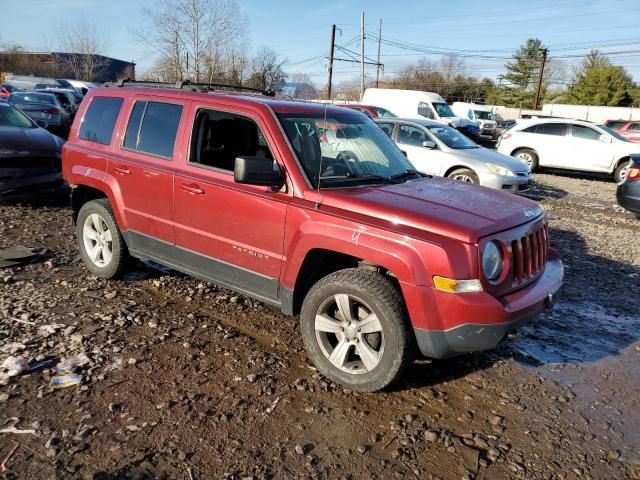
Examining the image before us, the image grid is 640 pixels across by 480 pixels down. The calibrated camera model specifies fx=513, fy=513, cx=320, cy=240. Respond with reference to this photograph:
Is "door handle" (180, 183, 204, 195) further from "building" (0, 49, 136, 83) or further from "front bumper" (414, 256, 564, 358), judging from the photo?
"building" (0, 49, 136, 83)

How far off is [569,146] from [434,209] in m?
13.9

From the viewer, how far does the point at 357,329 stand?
3430 millimetres

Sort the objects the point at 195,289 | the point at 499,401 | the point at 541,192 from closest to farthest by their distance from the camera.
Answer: the point at 499,401
the point at 195,289
the point at 541,192

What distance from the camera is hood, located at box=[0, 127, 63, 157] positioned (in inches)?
304

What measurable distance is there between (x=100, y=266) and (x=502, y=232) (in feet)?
Answer: 12.9

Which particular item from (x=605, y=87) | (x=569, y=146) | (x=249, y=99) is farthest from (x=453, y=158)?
(x=605, y=87)

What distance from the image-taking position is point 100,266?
5223 mm

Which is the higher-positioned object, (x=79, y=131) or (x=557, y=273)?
(x=79, y=131)

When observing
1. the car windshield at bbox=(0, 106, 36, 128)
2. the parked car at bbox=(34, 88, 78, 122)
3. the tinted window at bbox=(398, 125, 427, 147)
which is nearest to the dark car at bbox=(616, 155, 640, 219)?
the tinted window at bbox=(398, 125, 427, 147)

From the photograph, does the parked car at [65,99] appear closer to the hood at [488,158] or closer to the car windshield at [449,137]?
the car windshield at [449,137]

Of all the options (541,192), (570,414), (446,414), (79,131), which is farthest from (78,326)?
(541,192)

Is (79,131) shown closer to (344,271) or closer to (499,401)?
(344,271)

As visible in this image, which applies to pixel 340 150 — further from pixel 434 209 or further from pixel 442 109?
pixel 442 109

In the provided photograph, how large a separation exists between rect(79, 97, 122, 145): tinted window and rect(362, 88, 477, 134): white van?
1867 centimetres
